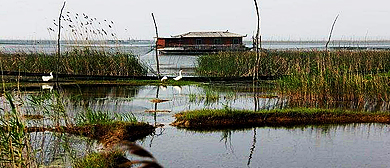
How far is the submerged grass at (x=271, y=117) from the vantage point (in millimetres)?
11797

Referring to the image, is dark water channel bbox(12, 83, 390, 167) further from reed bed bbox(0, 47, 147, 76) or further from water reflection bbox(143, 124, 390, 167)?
reed bed bbox(0, 47, 147, 76)

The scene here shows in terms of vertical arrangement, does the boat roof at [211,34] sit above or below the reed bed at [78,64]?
above

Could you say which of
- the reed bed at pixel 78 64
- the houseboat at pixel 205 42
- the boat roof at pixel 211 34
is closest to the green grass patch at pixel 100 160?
the reed bed at pixel 78 64

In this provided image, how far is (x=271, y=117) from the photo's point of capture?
40.8 feet

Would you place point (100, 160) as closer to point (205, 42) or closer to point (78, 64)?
point (78, 64)

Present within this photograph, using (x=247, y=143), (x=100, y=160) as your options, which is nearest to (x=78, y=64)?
(x=247, y=143)

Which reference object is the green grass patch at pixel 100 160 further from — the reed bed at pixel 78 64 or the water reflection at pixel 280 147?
the reed bed at pixel 78 64

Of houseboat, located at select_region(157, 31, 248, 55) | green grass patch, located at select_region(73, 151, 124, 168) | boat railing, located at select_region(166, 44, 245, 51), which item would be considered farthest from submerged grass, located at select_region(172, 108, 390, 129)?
houseboat, located at select_region(157, 31, 248, 55)

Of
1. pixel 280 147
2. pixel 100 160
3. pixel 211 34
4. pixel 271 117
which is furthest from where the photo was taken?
pixel 211 34

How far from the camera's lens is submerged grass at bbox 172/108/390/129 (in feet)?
38.7

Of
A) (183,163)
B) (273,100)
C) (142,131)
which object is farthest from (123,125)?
(273,100)

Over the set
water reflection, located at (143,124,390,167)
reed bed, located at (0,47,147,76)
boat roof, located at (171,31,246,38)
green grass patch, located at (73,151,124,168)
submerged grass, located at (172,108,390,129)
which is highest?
boat roof, located at (171,31,246,38)

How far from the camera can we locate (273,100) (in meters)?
15.8

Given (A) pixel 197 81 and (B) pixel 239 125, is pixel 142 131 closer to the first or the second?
(B) pixel 239 125
